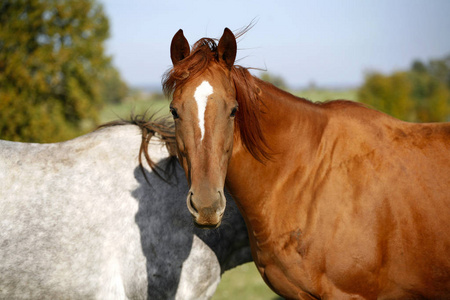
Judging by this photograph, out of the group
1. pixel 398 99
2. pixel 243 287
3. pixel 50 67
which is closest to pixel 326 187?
pixel 243 287

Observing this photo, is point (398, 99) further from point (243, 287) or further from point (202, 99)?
point (202, 99)

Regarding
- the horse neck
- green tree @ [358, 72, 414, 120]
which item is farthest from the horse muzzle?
green tree @ [358, 72, 414, 120]

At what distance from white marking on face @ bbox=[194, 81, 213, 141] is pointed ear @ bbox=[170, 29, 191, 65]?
0.41m

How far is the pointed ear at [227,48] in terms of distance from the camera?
231 cm

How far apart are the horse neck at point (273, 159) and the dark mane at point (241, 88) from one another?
0.07 m

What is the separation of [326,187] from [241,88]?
0.96 m

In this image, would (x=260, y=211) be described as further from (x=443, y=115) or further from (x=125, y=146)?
(x=443, y=115)

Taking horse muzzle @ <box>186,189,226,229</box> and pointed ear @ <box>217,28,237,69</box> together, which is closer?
horse muzzle @ <box>186,189,226,229</box>

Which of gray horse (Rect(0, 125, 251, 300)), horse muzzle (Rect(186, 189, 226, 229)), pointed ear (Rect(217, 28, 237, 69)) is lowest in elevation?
gray horse (Rect(0, 125, 251, 300))

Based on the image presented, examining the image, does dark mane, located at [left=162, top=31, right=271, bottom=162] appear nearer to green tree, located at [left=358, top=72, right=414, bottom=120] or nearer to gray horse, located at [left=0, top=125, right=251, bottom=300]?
gray horse, located at [left=0, top=125, right=251, bottom=300]

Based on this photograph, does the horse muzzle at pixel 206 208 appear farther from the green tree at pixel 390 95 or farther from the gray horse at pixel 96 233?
the green tree at pixel 390 95

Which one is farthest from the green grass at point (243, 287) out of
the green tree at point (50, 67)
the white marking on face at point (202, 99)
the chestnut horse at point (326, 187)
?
the green tree at point (50, 67)

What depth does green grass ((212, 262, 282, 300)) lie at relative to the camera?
5.96 m

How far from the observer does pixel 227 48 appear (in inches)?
93.2
